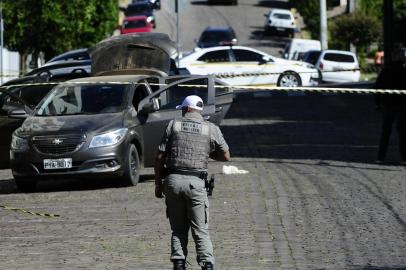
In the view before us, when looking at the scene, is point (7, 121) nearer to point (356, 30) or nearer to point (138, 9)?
point (356, 30)

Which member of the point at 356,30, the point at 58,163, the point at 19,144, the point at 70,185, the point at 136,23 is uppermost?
the point at 19,144

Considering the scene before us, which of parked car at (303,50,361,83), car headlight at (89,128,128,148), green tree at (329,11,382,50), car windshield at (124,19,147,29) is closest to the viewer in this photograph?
car headlight at (89,128,128,148)

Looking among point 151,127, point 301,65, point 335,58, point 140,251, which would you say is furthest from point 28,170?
point 335,58

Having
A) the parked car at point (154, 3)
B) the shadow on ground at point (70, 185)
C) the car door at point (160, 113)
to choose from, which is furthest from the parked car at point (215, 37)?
the shadow on ground at point (70, 185)

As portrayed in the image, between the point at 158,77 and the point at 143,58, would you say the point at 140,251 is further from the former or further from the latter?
the point at 143,58

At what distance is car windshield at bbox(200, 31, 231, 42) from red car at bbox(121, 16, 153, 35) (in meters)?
12.4

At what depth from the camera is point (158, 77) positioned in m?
19.1

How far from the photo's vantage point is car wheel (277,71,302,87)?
37.7 metres

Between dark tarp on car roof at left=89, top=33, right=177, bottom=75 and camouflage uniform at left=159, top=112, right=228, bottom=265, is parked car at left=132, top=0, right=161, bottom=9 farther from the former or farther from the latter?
camouflage uniform at left=159, top=112, right=228, bottom=265

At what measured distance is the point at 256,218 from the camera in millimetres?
13680

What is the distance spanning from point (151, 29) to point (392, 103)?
4666 centimetres

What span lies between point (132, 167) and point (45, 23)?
28281 mm

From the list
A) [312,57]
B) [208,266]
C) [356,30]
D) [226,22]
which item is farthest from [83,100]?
[226,22]

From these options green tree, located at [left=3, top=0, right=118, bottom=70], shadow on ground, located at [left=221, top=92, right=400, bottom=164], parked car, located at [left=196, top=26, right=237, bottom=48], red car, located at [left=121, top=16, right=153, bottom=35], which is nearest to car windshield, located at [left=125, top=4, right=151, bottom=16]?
red car, located at [left=121, top=16, right=153, bottom=35]
